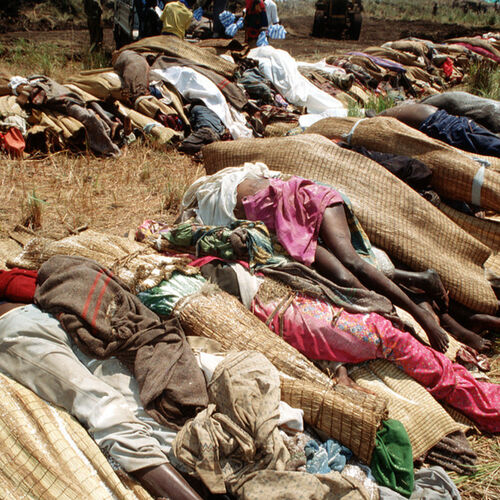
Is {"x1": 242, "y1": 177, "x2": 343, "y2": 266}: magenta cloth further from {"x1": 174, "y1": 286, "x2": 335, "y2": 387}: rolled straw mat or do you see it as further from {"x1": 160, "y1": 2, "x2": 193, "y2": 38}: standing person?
{"x1": 160, "y1": 2, "x2": 193, "y2": 38}: standing person

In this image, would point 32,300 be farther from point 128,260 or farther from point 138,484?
point 138,484

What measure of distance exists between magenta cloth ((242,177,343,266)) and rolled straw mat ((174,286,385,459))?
0.58m

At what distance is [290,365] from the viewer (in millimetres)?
2451

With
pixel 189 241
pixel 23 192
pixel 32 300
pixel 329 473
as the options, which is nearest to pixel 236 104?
pixel 23 192

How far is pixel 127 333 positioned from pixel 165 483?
2.38 ft

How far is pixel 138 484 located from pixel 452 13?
27.9 m

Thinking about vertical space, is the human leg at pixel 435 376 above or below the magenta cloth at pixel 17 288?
below

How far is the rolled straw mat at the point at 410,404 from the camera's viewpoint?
7.72ft

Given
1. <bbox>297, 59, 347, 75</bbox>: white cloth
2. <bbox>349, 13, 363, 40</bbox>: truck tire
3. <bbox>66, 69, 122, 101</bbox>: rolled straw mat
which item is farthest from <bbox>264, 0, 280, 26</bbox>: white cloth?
<bbox>349, 13, 363, 40</bbox>: truck tire

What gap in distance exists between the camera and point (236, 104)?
21.3ft

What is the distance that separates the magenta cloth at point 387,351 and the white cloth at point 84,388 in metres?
0.90

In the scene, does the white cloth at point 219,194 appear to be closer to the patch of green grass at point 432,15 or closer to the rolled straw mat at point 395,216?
the rolled straw mat at point 395,216

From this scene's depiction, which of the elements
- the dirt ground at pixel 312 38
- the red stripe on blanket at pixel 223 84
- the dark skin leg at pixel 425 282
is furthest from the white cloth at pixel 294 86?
the dark skin leg at pixel 425 282

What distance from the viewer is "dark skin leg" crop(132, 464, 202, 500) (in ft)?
6.24
